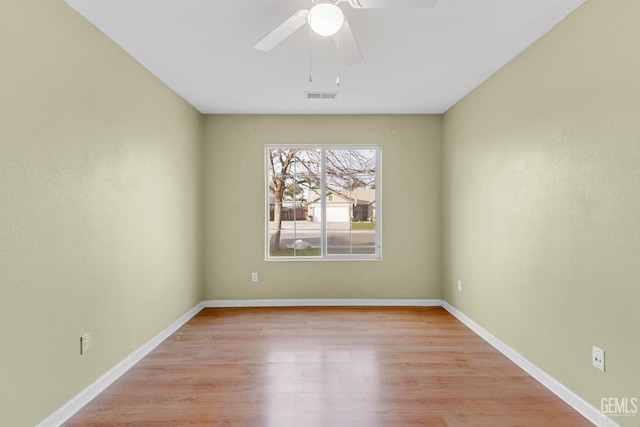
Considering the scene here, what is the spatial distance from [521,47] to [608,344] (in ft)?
6.75

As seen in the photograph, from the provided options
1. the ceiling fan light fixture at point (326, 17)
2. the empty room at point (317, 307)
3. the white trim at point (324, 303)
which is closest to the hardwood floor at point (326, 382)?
the empty room at point (317, 307)

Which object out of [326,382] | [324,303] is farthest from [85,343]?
[324,303]

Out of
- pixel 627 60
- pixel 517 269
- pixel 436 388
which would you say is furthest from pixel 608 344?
pixel 627 60

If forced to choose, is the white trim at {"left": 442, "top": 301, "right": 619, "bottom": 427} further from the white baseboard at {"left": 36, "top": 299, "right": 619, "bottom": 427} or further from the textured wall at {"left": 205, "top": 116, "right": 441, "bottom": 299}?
the textured wall at {"left": 205, "top": 116, "right": 441, "bottom": 299}

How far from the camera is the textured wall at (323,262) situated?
13.7 ft

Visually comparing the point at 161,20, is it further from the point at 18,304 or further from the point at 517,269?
the point at 517,269

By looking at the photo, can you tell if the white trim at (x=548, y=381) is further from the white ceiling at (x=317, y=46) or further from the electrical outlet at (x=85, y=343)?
the electrical outlet at (x=85, y=343)

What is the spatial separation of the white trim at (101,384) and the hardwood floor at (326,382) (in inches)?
2.0

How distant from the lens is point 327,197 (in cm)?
429

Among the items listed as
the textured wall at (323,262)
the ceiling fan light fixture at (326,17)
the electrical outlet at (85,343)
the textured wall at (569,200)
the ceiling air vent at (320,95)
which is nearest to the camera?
the ceiling fan light fixture at (326,17)

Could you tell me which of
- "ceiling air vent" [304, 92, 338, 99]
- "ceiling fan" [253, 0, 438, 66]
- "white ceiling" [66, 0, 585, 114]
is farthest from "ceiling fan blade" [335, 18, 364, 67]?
"ceiling air vent" [304, 92, 338, 99]

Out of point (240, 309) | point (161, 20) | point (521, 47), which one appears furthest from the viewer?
point (240, 309)

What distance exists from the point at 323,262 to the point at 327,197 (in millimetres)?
827

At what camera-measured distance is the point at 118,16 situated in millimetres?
2088
